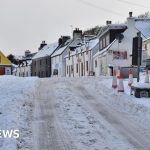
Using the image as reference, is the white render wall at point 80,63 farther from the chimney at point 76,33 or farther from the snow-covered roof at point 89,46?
the chimney at point 76,33

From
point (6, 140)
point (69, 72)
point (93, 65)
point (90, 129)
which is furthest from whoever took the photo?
point (69, 72)

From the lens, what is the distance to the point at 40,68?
94.8 metres

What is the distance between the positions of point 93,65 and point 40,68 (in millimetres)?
36862

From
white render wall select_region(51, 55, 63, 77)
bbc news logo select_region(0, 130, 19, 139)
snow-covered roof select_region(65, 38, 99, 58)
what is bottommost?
bbc news logo select_region(0, 130, 19, 139)

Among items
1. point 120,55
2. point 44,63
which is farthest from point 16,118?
point 44,63

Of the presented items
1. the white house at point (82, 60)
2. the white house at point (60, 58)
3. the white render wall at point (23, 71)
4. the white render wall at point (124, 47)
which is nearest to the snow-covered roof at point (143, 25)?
the white render wall at point (124, 47)

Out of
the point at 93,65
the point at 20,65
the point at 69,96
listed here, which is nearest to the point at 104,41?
the point at 93,65

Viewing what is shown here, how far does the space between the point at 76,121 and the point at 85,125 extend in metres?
0.53

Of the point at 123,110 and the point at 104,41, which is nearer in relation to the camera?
the point at 123,110

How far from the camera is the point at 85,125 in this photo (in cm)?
1062

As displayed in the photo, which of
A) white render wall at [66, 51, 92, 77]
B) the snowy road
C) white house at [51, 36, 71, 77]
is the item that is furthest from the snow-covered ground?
white house at [51, 36, 71, 77]

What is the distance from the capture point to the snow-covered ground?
28.7 ft

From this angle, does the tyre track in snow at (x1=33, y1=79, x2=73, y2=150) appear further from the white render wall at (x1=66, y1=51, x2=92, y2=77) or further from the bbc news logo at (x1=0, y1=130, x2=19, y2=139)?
the white render wall at (x1=66, y1=51, x2=92, y2=77)

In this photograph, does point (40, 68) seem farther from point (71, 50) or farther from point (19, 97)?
point (19, 97)
